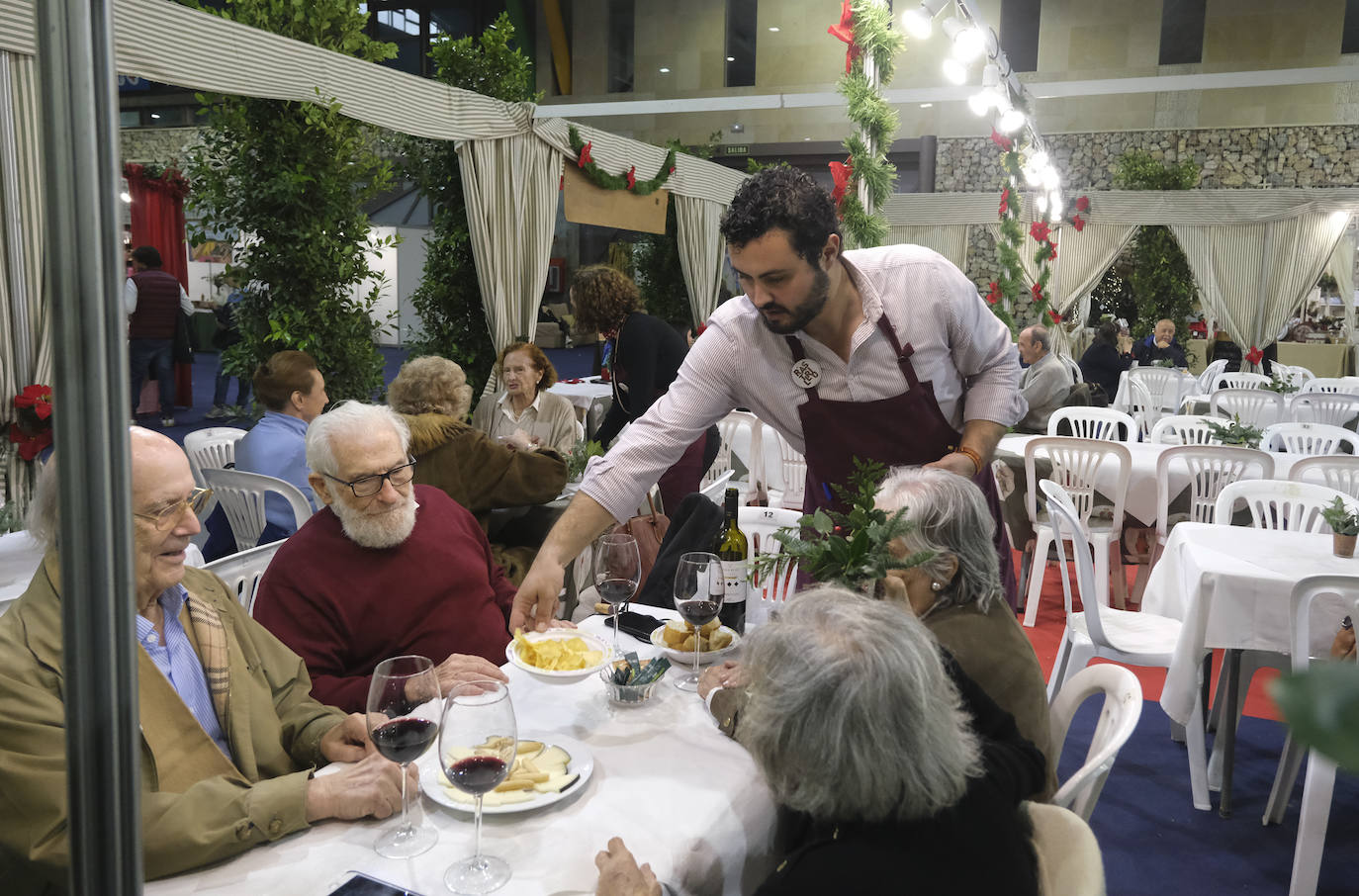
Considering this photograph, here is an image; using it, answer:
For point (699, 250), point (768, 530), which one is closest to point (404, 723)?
point (768, 530)

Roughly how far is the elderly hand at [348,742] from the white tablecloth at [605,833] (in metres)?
0.24

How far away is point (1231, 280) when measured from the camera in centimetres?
1236

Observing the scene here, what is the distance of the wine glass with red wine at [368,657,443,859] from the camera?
4.92 feet

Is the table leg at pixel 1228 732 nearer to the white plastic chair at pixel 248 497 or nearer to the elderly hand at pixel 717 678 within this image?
the elderly hand at pixel 717 678

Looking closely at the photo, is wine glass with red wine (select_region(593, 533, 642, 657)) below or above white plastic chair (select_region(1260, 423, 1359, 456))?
above

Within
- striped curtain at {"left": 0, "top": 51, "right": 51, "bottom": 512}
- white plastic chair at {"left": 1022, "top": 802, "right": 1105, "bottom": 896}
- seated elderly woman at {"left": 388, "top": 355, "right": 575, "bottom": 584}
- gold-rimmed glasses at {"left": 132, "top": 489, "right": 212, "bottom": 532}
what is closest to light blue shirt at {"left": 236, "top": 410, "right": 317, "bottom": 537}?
seated elderly woman at {"left": 388, "top": 355, "right": 575, "bottom": 584}

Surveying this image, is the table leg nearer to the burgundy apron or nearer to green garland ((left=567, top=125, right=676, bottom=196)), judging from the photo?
the burgundy apron

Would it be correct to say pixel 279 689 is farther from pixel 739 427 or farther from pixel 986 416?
pixel 739 427

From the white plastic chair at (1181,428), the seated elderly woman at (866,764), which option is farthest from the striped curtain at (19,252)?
the white plastic chair at (1181,428)

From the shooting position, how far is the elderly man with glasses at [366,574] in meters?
2.41

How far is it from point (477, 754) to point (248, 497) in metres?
3.14

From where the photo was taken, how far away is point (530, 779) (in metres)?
1.65

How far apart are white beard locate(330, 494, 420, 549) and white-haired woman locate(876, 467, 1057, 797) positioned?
47.5 inches

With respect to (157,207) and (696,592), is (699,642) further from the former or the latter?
(157,207)
